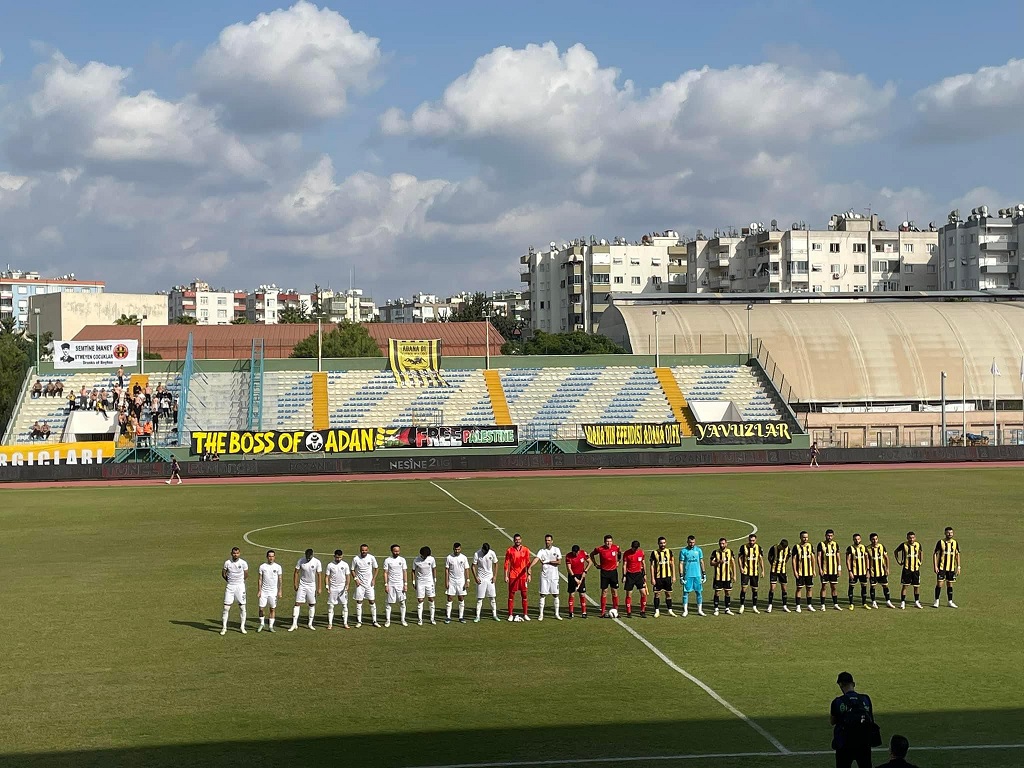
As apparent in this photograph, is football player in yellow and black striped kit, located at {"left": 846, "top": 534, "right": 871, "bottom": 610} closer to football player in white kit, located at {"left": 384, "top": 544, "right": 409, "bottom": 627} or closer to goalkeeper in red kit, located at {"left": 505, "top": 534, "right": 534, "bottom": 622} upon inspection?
goalkeeper in red kit, located at {"left": 505, "top": 534, "right": 534, "bottom": 622}

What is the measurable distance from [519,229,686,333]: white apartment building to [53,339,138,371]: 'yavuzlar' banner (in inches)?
3587

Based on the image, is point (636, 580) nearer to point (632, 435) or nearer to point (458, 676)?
point (458, 676)

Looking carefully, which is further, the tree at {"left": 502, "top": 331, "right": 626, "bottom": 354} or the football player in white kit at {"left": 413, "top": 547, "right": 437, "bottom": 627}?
the tree at {"left": 502, "top": 331, "right": 626, "bottom": 354}

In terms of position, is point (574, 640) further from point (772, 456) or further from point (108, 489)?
point (772, 456)

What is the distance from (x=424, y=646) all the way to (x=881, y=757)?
28.8 ft

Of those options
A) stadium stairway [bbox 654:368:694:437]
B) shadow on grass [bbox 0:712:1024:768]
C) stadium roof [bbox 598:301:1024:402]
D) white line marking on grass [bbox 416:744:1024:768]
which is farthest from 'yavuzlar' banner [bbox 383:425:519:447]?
white line marking on grass [bbox 416:744:1024:768]

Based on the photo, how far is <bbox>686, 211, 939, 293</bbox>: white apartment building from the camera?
158 meters

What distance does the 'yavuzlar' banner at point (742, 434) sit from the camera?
7219 cm

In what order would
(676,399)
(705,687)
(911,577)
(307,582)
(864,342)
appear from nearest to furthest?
(705,687), (307,582), (911,577), (676,399), (864,342)

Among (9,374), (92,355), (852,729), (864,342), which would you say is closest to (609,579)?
(852,729)

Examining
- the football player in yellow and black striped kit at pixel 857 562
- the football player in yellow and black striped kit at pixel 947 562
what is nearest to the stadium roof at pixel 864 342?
the football player in yellow and black striped kit at pixel 947 562

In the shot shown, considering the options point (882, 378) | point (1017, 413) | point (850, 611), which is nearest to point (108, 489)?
point (850, 611)

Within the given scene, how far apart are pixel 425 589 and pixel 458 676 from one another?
459 centimetres

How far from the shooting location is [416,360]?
8125 centimetres
